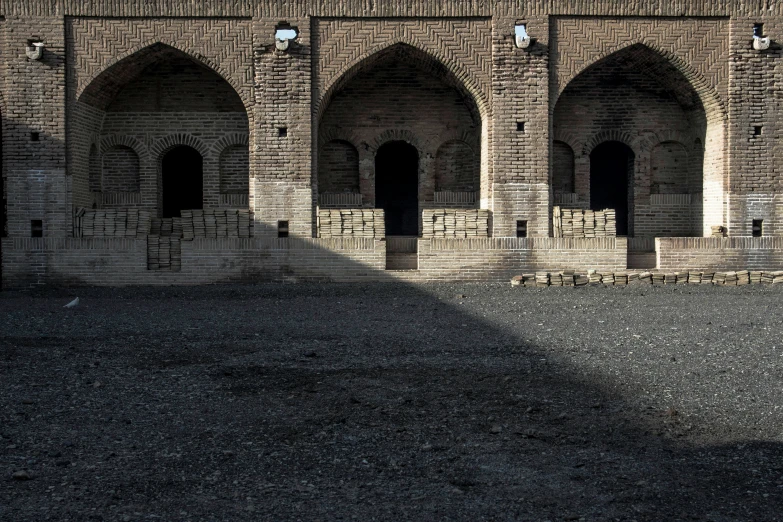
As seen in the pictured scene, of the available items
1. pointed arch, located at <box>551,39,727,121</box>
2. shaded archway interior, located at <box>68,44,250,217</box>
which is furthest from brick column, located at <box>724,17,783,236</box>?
shaded archway interior, located at <box>68,44,250,217</box>

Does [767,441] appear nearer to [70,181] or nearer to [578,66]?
[578,66]

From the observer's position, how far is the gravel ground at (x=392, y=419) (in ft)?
13.2

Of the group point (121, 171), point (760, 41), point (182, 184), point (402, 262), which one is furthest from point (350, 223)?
point (760, 41)

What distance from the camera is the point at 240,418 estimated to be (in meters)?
5.43

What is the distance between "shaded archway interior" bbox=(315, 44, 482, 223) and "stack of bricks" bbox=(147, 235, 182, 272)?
3144 mm

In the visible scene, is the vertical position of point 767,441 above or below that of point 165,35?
below

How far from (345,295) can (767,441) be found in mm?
8630

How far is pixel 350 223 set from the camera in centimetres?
1512

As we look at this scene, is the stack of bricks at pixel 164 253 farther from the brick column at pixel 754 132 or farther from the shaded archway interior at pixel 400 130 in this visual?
the brick column at pixel 754 132

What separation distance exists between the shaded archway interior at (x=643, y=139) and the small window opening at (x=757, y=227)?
1269 millimetres

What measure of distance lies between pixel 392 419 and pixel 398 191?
1537cm

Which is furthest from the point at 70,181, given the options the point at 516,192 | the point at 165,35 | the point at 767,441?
the point at 767,441

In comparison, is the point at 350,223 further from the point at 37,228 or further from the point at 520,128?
the point at 37,228

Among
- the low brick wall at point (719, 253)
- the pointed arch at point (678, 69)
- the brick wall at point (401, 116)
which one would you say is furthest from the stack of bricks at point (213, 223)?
the low brick wall at point (719, 253)
